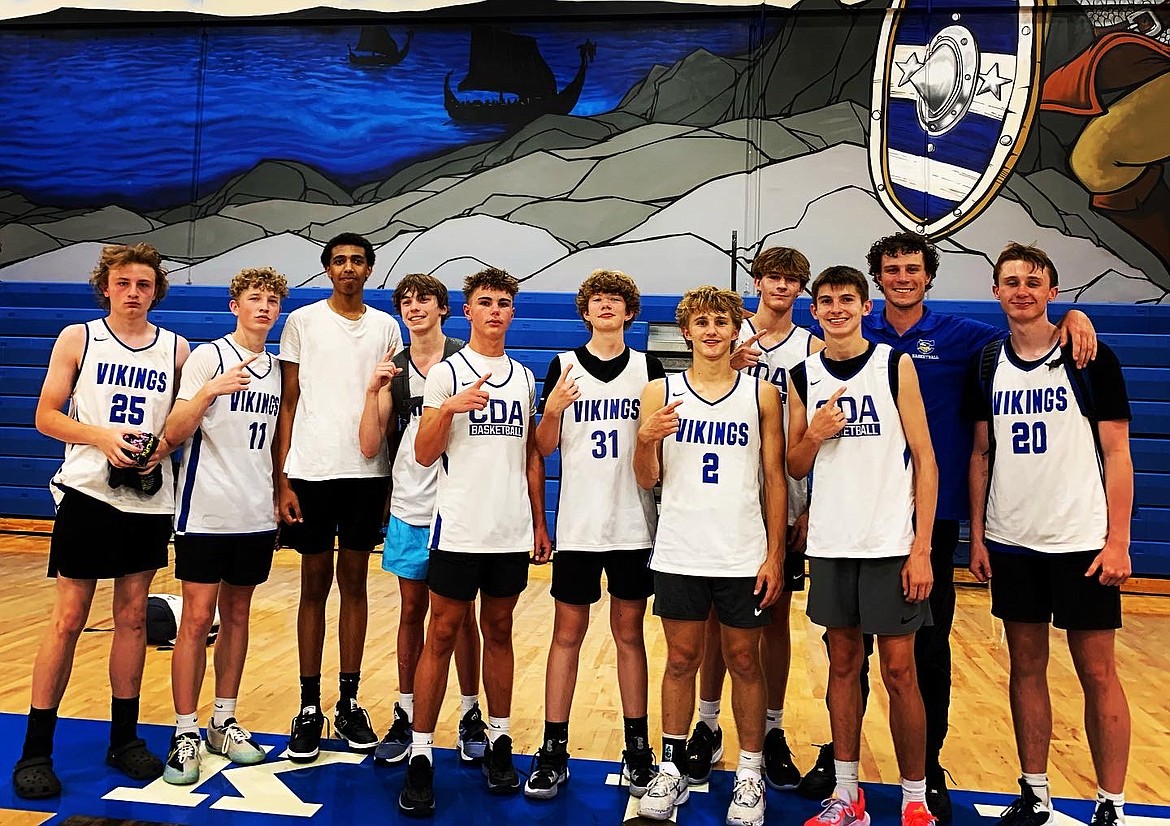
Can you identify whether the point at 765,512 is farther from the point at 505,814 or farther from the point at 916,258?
the point at 505,814

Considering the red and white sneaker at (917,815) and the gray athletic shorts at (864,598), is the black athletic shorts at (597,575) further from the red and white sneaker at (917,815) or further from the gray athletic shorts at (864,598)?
the red and white sneaker at (917,815)

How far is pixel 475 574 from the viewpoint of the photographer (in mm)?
2861

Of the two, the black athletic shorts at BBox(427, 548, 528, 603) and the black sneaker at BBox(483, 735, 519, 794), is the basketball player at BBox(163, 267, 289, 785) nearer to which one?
the black athletic shorts at BBox(427, 548, 528, 603)

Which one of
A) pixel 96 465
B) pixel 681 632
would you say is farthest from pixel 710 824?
pixel 96 465

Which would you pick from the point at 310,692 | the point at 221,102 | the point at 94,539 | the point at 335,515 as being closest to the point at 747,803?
the point at 310,692

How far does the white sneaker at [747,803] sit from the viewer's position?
2.67m

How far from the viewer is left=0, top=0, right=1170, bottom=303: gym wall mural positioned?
27.9 ft

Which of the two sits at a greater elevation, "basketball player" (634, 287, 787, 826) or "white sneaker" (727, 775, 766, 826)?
"basketball player" (634, 287, 787, 826)

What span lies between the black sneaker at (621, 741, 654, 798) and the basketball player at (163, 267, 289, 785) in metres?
1.34

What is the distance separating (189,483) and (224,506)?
0.49 ft

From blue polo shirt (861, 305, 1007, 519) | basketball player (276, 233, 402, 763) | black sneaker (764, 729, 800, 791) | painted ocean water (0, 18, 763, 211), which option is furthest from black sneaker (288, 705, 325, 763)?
painted ocean water (0, 18, 763, 211)

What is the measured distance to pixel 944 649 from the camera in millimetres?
2885

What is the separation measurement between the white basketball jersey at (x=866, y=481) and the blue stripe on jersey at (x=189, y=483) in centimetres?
211

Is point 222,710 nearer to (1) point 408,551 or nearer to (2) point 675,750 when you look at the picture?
(1) point 408,551
